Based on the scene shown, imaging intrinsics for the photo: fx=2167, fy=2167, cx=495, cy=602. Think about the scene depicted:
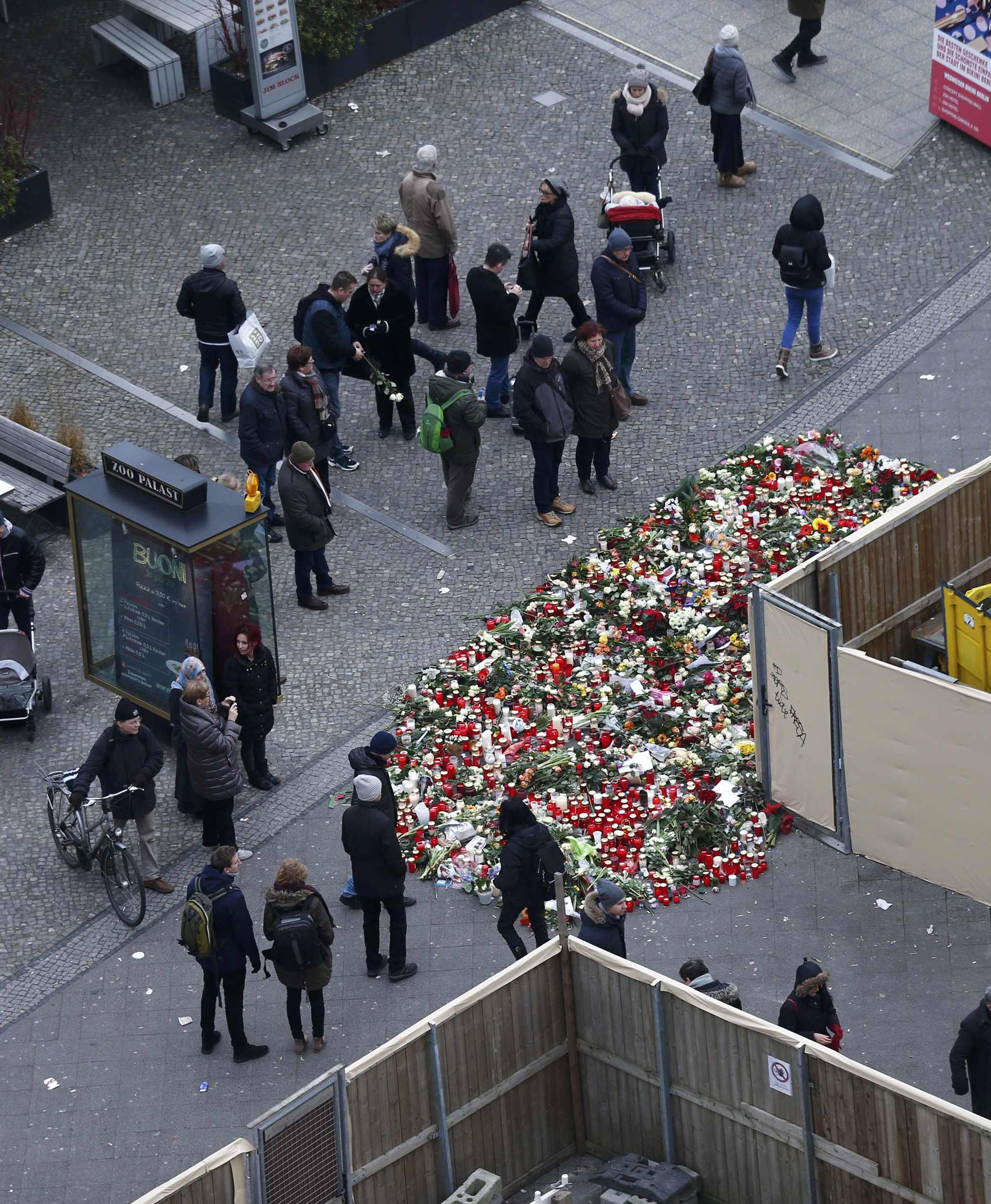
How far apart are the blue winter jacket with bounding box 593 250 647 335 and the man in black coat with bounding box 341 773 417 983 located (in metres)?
5.90

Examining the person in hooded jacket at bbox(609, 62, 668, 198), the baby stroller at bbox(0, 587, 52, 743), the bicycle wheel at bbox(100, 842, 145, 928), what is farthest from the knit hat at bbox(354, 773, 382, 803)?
the person in hooded jacket at bbox(609, 62, 668, 198)

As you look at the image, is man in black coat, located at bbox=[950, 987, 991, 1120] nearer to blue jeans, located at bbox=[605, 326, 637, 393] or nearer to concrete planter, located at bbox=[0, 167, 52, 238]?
blue jeans, located at bbox=[605, 326, 637, 393]

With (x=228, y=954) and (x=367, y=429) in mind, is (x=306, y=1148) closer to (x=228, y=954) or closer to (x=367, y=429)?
(x=228, y=954)

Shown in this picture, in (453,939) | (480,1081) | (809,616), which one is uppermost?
(809,616)

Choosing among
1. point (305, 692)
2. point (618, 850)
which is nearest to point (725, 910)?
point (618, 850)

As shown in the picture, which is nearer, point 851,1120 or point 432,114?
point 851,1120

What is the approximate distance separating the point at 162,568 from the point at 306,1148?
196 inches

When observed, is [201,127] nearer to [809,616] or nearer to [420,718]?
[420,718]

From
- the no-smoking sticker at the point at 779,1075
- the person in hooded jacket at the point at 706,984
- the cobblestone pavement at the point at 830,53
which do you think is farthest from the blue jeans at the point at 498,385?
the no-smoking sticker at the point at 779,1075

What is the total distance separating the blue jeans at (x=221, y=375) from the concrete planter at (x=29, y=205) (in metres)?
3.48

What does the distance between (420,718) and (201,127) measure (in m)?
9.31

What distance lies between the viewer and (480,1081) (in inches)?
444

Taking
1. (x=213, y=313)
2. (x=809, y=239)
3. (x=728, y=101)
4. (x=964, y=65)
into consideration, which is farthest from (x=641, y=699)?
(x=964, y=65)

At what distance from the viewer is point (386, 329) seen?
1722 centimetres
